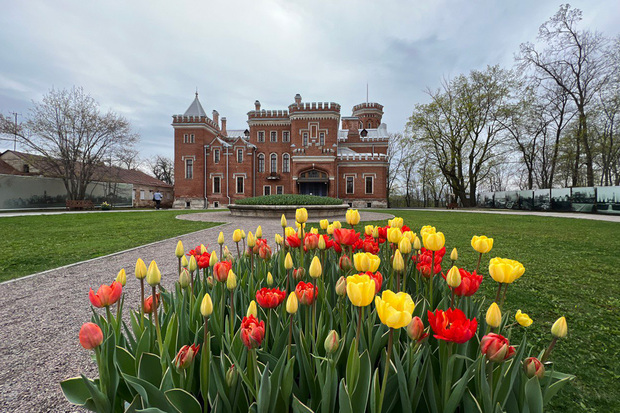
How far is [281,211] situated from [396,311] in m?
14.2

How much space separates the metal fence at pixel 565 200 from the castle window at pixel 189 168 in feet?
123

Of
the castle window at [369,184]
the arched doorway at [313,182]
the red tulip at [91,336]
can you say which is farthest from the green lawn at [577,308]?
the castle window at [369,184]

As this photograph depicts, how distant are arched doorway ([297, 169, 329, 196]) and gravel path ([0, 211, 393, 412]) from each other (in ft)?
89.7

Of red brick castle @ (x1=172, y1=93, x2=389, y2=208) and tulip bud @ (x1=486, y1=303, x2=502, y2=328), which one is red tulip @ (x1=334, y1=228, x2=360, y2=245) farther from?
red brick castle @ (x1=172, y1=93, x2=389, y2=208)

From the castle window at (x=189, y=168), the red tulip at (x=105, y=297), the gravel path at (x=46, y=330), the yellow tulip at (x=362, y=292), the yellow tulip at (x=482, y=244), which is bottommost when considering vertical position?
the gravel path at (x=46, y=330)

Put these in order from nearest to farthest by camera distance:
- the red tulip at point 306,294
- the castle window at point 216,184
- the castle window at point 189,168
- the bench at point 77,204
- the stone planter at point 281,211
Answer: the red tulip at point 306,294 < the stone planter at point 281,211 < the bench at point 77,204 < the castle window at point 189,168 < the castle window at point 216,184

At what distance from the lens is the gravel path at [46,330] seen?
5.89 ft

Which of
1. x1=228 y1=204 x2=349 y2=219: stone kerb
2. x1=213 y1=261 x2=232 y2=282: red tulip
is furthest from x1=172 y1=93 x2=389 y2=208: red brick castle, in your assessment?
x1=213 y1=261 x2=232 y2=282: red tulip

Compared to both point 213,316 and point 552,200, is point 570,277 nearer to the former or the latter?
point 213,316

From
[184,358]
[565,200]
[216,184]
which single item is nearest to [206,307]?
[184,358]

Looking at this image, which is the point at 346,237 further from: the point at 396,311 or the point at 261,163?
the point at 261,163

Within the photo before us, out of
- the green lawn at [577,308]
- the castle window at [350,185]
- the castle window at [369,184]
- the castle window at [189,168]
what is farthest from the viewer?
the castle window at [189,168]

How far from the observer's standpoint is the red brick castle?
106 feet

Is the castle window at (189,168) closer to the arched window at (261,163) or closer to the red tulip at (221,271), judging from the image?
the arched window at (261,163)
